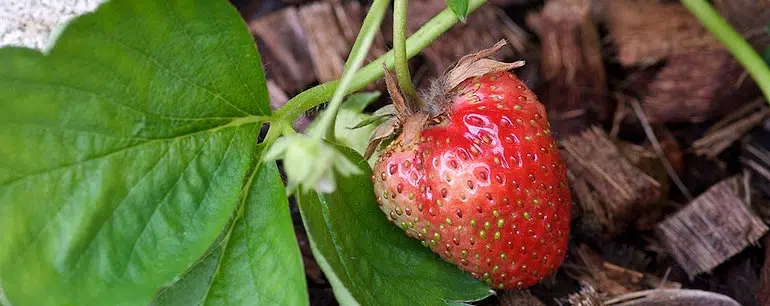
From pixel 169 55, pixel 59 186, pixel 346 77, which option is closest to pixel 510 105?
pixel 346 77

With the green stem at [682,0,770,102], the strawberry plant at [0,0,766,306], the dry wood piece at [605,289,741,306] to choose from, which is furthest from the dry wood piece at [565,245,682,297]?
the green stem at [682,0,770,102]

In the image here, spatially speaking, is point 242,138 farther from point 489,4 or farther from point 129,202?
point 489,4

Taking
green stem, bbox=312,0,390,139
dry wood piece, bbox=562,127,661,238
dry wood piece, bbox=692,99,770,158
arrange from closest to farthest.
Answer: green stem, bbox=312,0,390,139, dry wood piece, bbox=562,127,661,238, dry wood piece, bbox=692,99,770,158

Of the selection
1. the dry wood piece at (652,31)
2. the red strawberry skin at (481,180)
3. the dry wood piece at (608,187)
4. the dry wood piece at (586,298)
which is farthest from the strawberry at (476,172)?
the dry wood piece at (652,31)

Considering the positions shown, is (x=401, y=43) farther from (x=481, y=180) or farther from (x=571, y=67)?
(x=571, y=67)

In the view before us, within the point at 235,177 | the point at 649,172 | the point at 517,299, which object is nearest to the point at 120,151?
the point at 235,177

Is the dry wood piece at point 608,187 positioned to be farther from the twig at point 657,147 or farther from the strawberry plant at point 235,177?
the strawberry plant at point 235,177

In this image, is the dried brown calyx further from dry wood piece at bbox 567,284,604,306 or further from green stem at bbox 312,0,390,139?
dry wood piece at bbox 567,284,604,306
